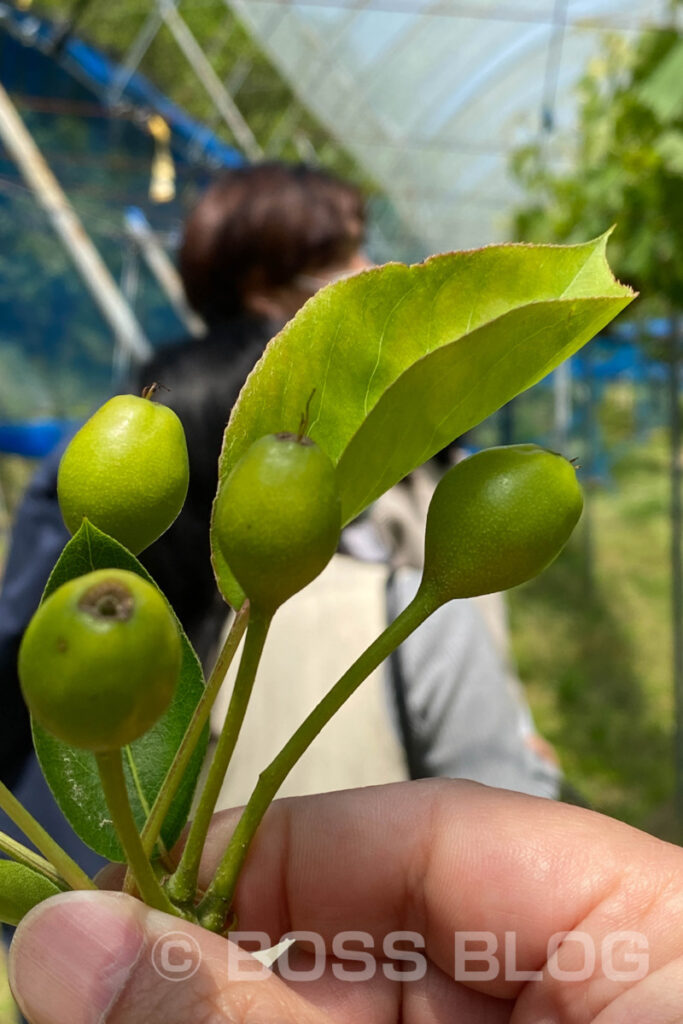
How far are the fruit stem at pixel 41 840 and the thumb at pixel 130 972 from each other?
0.04 ft

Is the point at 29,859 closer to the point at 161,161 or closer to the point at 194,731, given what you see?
the point at 194,731

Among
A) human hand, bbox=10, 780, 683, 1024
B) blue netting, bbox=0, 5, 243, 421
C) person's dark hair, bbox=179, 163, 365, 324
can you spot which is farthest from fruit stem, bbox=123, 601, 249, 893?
blue netting, bbox=0, 5, 243, 421

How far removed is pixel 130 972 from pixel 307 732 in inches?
8.5

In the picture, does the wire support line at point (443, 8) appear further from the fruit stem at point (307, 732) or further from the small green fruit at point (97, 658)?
the small green fruit at point (97, 658)

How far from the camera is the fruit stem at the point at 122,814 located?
0.41 metres

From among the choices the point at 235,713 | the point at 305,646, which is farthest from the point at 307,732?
the point at 305,646

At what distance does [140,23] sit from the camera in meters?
10.5

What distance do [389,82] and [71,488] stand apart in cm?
943

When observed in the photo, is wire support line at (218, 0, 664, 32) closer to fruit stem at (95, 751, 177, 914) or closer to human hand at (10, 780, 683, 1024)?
human hand at (10, 780, 683, 1024)

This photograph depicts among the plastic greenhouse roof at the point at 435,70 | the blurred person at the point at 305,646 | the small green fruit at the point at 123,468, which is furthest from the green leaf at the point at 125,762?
the plastic greenhouse roof at the point at 435,70

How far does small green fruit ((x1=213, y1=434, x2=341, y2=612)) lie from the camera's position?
0.41 metres

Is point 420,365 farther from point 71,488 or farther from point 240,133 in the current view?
point 240,133

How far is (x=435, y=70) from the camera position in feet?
29.0

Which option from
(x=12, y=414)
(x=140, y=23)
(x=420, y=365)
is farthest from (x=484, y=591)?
(x=140, y=23)
